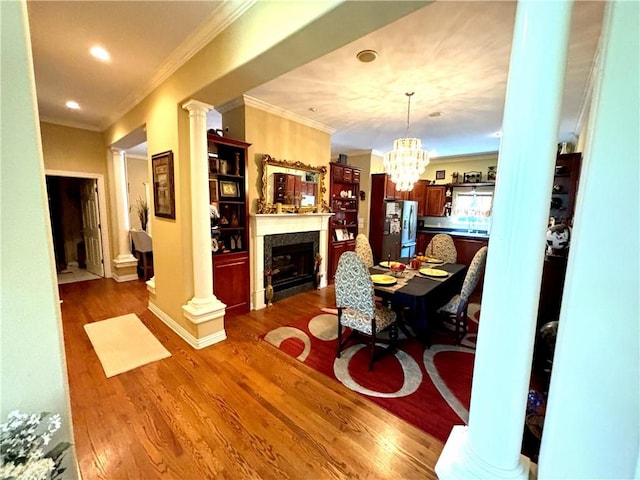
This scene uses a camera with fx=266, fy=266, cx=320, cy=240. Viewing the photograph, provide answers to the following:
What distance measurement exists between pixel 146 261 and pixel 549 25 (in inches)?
241

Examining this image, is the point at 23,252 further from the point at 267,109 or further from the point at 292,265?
the point at 292,265

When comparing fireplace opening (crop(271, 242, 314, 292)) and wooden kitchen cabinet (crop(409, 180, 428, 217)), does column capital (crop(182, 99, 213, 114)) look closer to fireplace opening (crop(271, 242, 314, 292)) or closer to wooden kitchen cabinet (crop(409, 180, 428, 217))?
fireplace opening (crop(271, 242, 314, 292))

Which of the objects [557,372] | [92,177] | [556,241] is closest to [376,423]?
[557,372]

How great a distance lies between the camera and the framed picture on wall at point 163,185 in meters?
2.97

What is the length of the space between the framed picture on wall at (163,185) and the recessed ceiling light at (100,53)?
0.94 m

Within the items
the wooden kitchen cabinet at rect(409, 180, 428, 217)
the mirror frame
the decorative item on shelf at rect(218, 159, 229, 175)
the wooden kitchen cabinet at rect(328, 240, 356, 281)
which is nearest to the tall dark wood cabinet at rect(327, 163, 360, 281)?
the wooden kitchen cabinet at rect(328, 240, 356, 281)

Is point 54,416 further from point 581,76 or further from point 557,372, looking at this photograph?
point 581,76

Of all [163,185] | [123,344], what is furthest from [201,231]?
[123,344]

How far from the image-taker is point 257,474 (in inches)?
60.2

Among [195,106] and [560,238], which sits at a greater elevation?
[195,106]

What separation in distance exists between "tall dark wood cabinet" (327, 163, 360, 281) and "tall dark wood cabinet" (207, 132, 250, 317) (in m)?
1.91

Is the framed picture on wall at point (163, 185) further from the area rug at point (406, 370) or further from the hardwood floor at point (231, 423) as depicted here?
the area rug at point (406, 370)

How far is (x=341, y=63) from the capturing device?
254 cm

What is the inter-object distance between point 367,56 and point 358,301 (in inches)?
87.1
